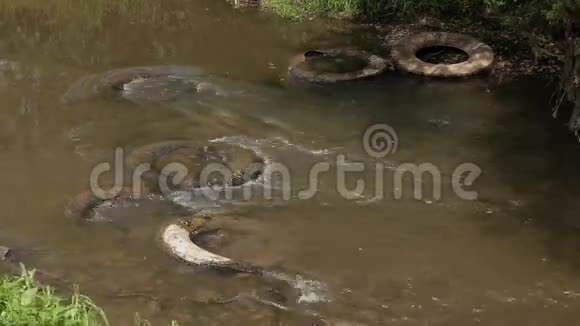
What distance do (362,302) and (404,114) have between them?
4011 millimetres

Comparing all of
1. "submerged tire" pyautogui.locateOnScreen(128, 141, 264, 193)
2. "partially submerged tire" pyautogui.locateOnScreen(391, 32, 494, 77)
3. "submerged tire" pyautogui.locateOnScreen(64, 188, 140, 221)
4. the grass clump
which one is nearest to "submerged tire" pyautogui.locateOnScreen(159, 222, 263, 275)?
"submerged tire" pyautogui.locateOnScreen(64, 188, 140, 221)

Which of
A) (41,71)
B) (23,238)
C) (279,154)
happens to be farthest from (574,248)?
(41,71)

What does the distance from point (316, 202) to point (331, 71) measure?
385 centimetres

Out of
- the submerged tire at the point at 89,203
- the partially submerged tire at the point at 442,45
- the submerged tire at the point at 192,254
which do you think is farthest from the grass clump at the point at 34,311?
the partially submerged tire at the point at 442,45

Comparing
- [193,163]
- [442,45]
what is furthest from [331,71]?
[193,163]

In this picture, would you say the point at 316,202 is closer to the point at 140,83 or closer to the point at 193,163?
the point at 193,163

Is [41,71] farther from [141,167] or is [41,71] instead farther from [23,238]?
[23,238]

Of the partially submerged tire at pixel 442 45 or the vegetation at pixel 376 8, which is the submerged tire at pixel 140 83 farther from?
the vegetation at pixel 376 8

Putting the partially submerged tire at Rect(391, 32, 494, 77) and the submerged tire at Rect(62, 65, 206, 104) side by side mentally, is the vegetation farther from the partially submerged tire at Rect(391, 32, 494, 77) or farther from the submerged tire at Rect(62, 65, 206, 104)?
the submerged tire at Rect(62, 65, 206, 104)

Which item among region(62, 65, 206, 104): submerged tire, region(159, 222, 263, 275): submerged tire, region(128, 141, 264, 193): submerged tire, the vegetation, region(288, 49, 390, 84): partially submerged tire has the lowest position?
region(159, 222, 263, 275): submerged tire

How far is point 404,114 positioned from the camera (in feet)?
30.9

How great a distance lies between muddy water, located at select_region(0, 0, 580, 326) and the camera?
6004mm

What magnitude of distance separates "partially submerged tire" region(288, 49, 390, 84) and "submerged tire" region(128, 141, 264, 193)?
2324mm

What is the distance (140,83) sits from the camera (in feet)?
33.9
